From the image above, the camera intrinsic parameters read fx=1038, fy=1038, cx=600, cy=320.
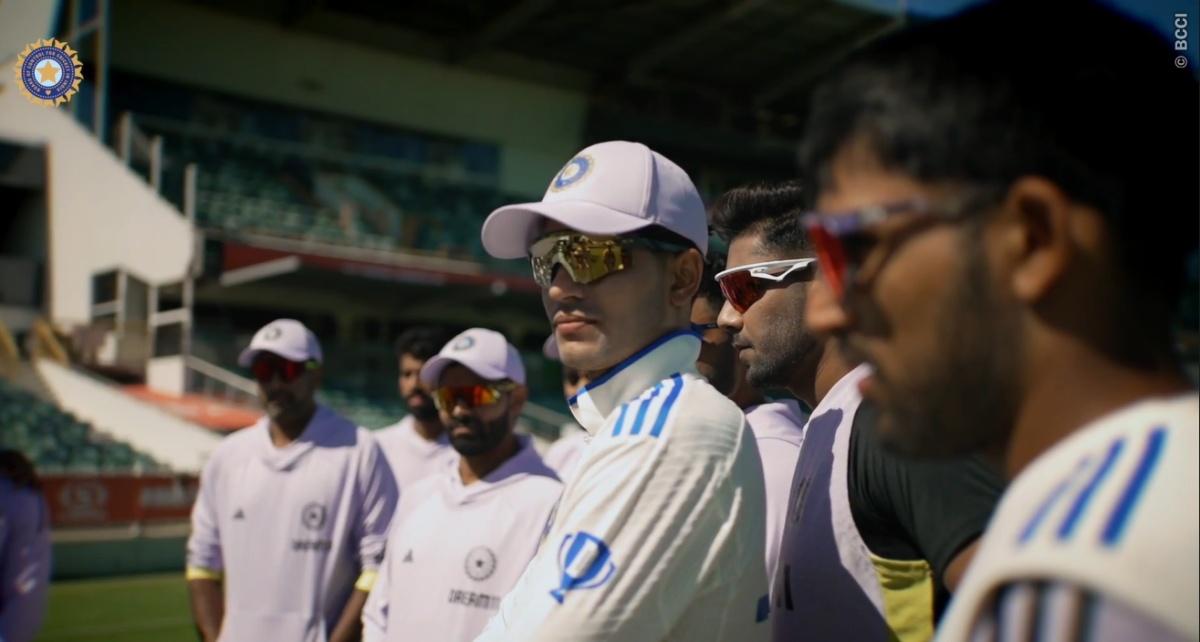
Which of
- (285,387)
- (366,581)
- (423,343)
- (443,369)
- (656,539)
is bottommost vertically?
(366,581)

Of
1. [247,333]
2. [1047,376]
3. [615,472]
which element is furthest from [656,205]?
[247,333]

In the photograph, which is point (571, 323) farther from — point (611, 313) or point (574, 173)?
point (574, 173)

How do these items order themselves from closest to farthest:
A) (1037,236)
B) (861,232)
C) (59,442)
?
(1037,236) → (861,232) → (59,442)

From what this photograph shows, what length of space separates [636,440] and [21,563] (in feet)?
15.6

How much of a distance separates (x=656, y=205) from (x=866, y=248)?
1.03 metres

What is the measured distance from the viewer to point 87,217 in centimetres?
2245

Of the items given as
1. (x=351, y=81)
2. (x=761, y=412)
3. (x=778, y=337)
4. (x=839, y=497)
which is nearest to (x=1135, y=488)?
(x=839, y=497)

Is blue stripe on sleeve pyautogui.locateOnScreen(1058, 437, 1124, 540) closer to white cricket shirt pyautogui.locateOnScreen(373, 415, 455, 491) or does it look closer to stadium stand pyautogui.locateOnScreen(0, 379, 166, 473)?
white cricket shirt pyautogui.locateOnScreen(373, 415, 455, 491)

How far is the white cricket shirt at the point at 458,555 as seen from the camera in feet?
13.0

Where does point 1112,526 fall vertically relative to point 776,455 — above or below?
above

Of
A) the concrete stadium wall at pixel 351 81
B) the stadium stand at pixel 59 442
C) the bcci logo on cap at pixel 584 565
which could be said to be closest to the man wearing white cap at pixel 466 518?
the bcci logo on cap at pixel 584 565

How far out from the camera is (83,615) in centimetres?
1100

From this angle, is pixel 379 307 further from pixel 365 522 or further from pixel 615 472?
pixel 615 472

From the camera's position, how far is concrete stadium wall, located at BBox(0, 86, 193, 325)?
20.9m
